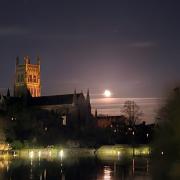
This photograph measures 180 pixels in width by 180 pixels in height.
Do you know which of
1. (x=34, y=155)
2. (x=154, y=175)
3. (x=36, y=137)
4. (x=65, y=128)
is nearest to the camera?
(x=154, y=175)

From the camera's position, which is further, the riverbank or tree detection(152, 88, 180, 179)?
the riverbank

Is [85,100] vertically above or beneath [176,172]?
above

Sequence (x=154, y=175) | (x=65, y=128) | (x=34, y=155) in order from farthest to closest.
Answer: (x=65, y=128)
(x=34, y=155)
(x=154, y=175)

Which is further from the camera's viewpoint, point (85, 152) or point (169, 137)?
point (85, 152)

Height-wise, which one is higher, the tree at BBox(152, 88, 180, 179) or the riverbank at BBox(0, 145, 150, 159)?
the tree at BBox(152, 88, 180, 179)

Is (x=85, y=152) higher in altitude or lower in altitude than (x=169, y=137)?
lower

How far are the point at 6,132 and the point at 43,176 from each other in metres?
50.1

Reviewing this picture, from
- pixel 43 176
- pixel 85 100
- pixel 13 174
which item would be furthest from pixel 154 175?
pixel 85 100

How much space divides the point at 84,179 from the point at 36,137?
6229 centimetres

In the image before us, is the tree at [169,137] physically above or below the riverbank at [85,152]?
above

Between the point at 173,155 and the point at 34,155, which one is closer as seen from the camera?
the point at 173,155

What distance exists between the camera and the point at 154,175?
176ft

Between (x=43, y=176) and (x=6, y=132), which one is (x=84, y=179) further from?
(x=6, y=132)

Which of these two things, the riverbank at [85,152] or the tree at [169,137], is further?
the riverbank at [85,152]
